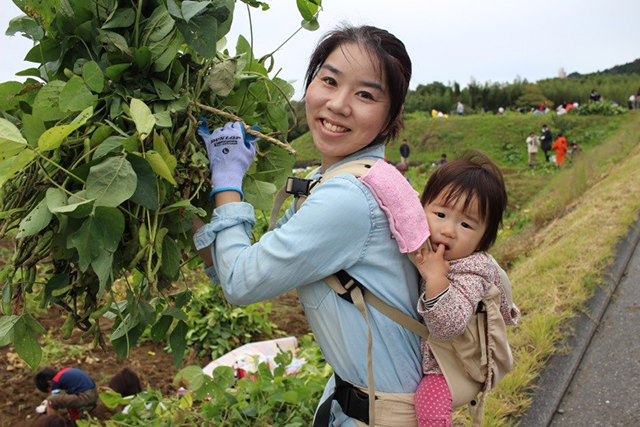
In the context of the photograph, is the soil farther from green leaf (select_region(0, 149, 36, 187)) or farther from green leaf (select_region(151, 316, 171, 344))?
green leaf (select_region(0, 149, 36, 187))

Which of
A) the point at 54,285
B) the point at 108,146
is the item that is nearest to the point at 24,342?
the point at 54,285

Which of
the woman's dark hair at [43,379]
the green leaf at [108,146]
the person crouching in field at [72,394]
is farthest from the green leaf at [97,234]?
the woman's dark hair at [43,379]

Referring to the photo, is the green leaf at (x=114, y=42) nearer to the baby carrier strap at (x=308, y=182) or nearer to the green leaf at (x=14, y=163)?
the green leaf at (x=14, y=163)

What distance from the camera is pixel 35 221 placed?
1289 mm

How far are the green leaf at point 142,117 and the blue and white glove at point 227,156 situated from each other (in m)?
0.21

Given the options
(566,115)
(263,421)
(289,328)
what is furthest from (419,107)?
(263,421)

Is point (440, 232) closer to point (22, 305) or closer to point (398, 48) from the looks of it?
point (398, 48)

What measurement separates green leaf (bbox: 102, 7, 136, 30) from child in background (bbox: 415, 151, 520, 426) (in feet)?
2.96

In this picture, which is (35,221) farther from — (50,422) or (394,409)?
(50,422)

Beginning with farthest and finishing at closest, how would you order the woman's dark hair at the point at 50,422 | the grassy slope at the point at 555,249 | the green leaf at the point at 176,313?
1. the woman's dark hair at the point at 50,422
2. the grassy slope at the point at 555,249
3. the green leaf at the point at 176,313

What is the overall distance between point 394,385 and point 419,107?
32.9 metres

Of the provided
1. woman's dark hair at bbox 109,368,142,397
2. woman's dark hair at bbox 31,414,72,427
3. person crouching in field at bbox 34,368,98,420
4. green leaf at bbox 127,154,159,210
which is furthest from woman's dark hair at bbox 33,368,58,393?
green leaf at bbox 127,154,159,210

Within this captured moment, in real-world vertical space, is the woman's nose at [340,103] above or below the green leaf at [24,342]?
above

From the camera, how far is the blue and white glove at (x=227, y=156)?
1.52 m
